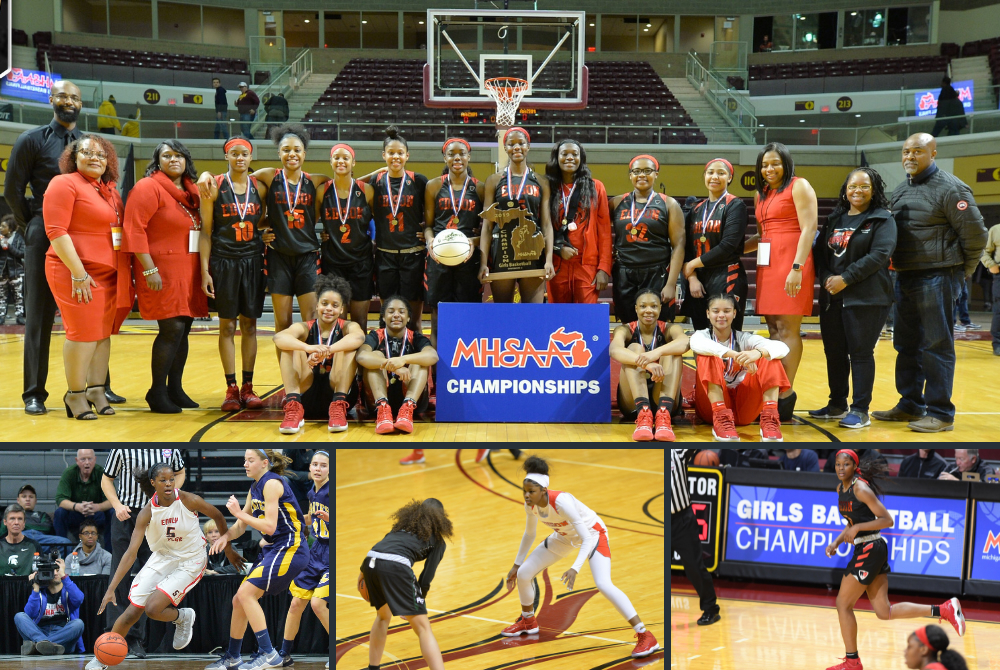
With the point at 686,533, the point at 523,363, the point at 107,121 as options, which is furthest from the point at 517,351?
the point at 107,121

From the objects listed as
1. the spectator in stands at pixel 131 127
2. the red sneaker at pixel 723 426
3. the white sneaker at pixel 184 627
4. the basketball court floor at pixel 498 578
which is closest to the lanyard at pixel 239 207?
the basketball court floor at pixel 498 578

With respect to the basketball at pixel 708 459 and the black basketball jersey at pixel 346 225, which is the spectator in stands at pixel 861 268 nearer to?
the basketball at pixel 708 459

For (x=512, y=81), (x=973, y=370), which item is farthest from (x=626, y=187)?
(x=973, y=370)

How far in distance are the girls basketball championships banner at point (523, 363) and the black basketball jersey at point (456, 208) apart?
1.96 feet

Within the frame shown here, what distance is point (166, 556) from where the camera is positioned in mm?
4668

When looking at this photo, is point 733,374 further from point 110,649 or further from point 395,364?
point 110,649

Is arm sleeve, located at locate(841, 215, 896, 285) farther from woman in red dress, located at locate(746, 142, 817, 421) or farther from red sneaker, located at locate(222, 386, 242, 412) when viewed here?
red sneaker, located at locate(222, 386, 242, 412)

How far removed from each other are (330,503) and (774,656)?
279cm

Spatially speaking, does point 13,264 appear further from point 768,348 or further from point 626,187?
point 626,187

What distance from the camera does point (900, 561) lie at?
19.5 feet

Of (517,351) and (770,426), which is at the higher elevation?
(517,351)

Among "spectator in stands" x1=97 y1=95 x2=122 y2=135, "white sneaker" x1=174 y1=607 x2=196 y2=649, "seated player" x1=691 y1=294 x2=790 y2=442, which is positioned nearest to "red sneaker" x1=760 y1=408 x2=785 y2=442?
"seated player" x1=691 y1=294 x2=790 y2=442

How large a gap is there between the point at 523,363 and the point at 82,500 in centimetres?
275

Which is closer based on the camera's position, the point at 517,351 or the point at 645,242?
the point at 517,351
